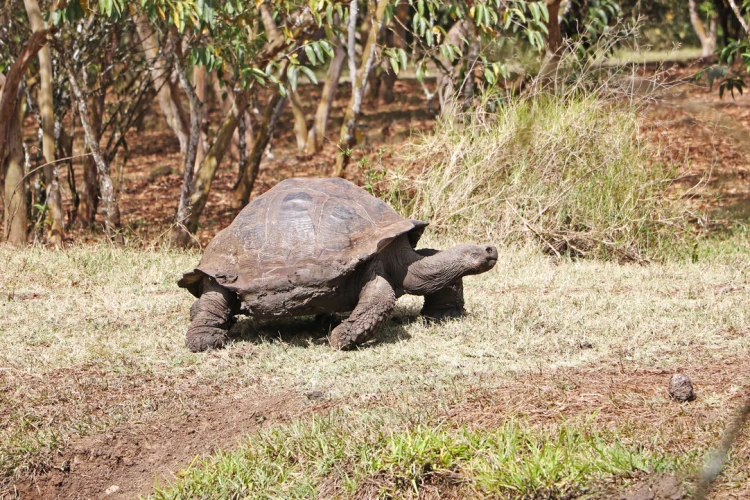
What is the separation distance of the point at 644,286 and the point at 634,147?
2.65m

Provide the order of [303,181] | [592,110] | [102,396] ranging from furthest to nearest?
[592,110]
[303,181]
[102,396]

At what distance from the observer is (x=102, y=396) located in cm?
482

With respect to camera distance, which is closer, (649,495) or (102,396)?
(649,495)

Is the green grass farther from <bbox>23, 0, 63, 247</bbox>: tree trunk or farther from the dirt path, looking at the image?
<bbox>23, 0, 63, 247</bbox>: tree trunk

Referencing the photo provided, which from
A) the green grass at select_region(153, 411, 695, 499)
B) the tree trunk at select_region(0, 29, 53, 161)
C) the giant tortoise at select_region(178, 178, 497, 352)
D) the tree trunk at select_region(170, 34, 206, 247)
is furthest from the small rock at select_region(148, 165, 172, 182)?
the green grass at select_region(153, 411, 695, 499)

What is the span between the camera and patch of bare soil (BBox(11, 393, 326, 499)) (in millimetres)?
4160

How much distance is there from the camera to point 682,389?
4.20 m

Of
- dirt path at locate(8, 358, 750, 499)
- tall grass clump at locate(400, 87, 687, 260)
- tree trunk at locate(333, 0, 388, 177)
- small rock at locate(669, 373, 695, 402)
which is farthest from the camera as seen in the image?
tree trunk at locate(333, 0, 388, 177)

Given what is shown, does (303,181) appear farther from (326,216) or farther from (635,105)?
(635,105)

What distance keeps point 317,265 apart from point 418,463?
72.1 inches

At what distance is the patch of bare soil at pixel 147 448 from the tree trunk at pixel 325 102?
38.6ft

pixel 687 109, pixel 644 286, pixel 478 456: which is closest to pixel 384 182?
pixel 644 286

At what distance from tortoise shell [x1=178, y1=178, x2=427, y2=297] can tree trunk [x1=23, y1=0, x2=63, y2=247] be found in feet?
14.0

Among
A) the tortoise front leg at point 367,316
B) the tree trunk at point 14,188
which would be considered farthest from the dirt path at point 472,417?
the tree trunk at point 14,188
